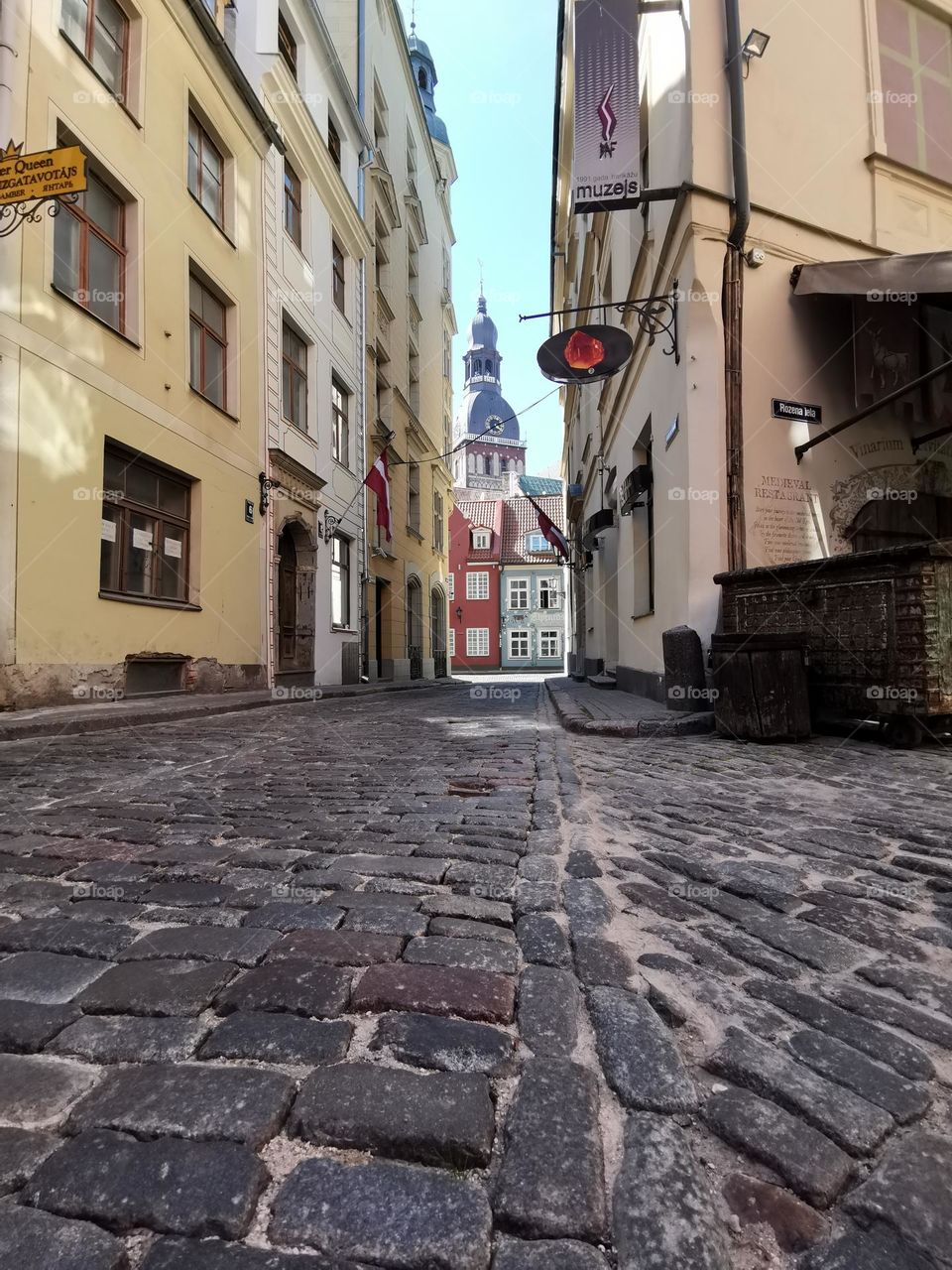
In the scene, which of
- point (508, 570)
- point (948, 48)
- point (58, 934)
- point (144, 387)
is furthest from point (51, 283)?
point (508, 570)

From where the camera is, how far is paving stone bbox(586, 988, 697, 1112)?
112cm

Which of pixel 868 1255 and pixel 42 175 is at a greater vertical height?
pixel 42 175

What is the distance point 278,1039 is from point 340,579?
47.8 ft

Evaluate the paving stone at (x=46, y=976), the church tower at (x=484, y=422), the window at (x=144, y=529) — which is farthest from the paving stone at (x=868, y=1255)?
the church tower at (x=484, y=422)

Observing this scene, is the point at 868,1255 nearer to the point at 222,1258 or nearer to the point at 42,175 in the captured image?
the point at 222,1258

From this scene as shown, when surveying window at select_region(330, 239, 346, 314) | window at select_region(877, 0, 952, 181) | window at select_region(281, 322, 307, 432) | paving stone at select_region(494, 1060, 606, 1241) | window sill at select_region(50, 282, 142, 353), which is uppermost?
window at select_region(330, 239, 346, 314)

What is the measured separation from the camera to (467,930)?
5.88ft

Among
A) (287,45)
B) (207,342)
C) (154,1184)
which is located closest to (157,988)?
(154,1184)

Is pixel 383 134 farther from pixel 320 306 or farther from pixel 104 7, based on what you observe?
pixel 104 7

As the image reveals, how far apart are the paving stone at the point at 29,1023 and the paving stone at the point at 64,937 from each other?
0.26m

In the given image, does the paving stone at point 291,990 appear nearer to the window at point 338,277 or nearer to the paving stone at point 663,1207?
the paving stone at point 663,1207

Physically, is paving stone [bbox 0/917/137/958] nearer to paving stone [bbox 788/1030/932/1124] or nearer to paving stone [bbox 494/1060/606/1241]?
paving stone [bbox 494/1060/606/1241]

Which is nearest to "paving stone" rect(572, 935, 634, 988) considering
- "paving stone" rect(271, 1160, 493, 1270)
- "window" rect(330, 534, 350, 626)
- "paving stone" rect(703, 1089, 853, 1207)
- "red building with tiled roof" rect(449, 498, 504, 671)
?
"paving stone" rect(703, 1089, 853, 1207)

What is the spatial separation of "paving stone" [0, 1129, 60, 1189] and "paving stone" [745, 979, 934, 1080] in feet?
4.36
